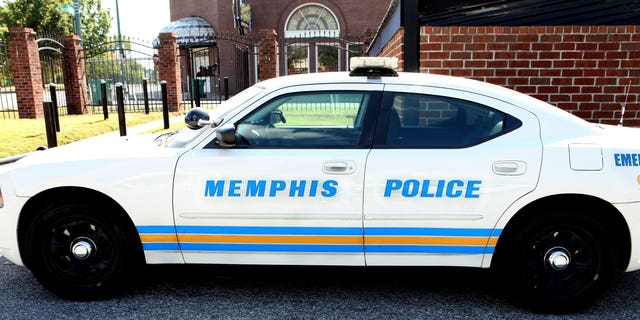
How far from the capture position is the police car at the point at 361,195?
10.4 ft

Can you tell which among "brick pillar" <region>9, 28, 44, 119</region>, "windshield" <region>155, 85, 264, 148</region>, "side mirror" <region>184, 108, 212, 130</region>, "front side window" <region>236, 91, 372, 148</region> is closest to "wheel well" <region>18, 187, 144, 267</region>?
"windshield" <region>155, 85, 264, 148</region>

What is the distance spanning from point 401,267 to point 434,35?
3.48 meters

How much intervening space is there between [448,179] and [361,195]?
1.80 feet

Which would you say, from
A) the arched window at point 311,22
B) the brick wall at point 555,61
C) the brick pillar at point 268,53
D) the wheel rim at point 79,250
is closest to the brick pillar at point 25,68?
the brick pillar at point 268,53

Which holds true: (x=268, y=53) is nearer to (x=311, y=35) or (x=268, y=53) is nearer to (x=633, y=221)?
(x=311, y=35)

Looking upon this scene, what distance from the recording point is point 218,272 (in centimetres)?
344

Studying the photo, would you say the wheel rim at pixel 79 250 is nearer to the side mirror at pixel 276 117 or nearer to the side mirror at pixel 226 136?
the side mirror at pixel 226 136

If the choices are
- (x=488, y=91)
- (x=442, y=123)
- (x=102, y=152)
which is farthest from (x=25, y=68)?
(x=488, y=91)

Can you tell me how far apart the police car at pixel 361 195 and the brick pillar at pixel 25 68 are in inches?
530

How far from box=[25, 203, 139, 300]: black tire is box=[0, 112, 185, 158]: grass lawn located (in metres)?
6.65

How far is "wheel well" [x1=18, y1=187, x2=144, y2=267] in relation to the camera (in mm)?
3363

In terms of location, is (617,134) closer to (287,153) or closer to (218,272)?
(287,153)

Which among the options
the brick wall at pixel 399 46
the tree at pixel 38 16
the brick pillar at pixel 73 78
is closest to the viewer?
the brick wall at pixel 399 46

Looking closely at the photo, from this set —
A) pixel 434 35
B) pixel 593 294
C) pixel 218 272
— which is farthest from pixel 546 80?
pixel 218 272
